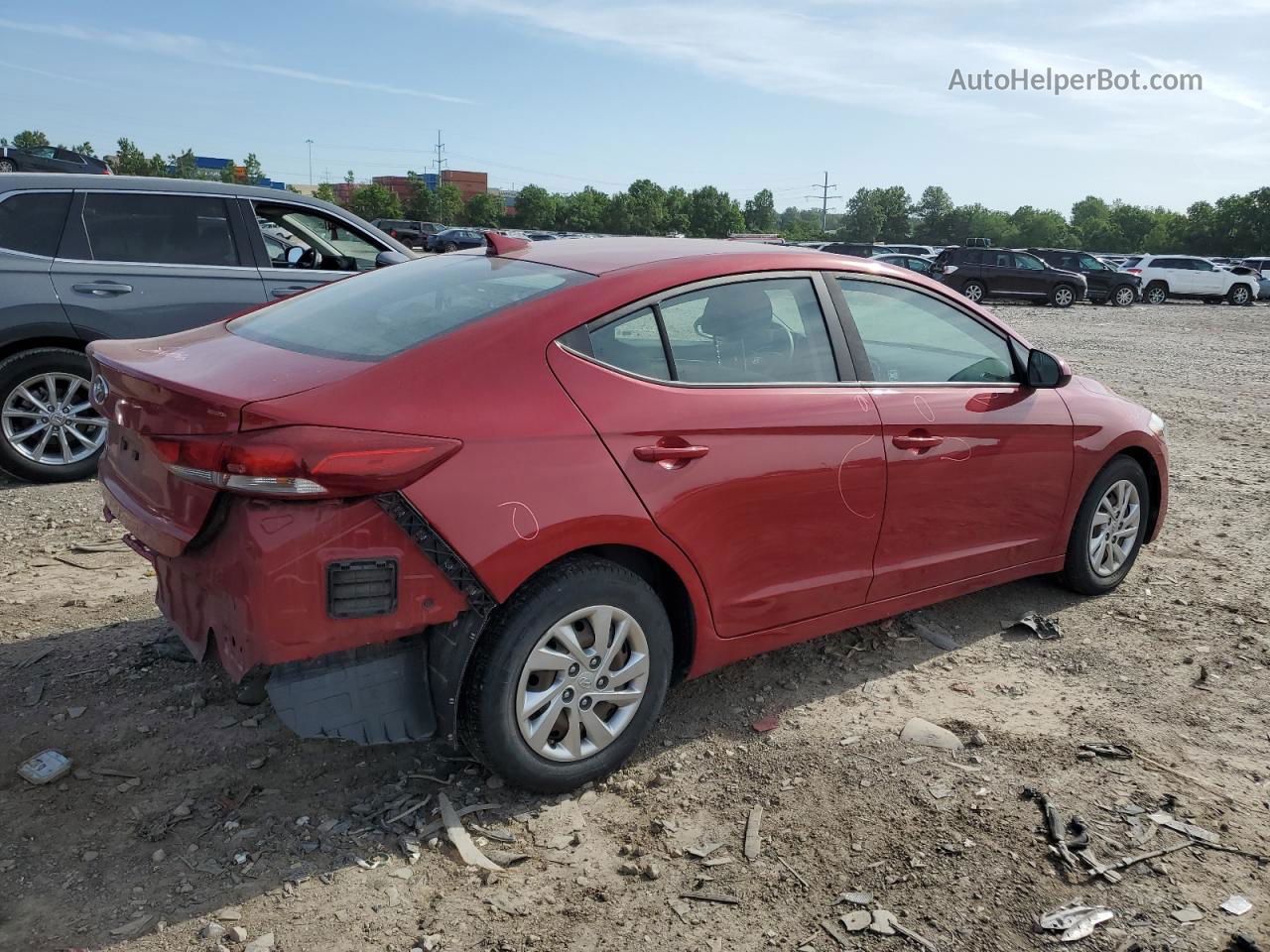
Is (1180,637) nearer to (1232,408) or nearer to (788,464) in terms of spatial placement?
(788,464)

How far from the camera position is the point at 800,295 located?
3863 mm

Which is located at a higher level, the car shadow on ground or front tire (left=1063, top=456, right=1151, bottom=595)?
front tire (left=1063, top=456, right=1151, bottom=595)

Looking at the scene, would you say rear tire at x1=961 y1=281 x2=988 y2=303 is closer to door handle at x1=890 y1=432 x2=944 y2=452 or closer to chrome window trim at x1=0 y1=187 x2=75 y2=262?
chrome window trim at x1=0 y1=187 x2=75 y2=262

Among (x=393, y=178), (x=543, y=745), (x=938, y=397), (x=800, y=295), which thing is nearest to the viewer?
(x=543, y=745)

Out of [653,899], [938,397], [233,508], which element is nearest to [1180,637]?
[938,397]

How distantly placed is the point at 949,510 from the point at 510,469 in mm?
2039

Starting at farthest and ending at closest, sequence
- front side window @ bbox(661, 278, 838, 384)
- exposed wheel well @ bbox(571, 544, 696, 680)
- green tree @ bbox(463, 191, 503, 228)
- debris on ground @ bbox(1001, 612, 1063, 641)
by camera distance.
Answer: green tree @ bbox(463, 191, 503, 228) → debris on ground @ bbox(1001, 612, 1063, 641) → front side window @ bbox(661, 278, 838, 384) → exposed wheel well @ bbox(571, 544, 696, 680)

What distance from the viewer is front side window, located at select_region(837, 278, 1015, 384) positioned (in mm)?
4020

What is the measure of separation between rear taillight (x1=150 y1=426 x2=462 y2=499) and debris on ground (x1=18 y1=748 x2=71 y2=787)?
3.94 feet

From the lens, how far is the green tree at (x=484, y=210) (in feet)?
350

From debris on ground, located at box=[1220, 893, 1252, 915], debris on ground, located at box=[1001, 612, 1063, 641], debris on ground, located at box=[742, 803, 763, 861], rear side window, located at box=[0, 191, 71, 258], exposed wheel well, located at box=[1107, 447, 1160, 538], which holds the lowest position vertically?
debris on ground, located at box=[1220, 893, 1252, 915]

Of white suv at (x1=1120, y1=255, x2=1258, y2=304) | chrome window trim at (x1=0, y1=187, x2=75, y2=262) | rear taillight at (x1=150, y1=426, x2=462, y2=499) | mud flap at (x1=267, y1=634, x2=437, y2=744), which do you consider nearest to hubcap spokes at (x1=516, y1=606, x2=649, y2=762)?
mud flap at (x1=267, y1=634, x2=437, y2=744)

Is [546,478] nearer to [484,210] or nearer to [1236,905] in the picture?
[1236,905]

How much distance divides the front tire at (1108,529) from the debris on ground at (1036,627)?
1.17ft
